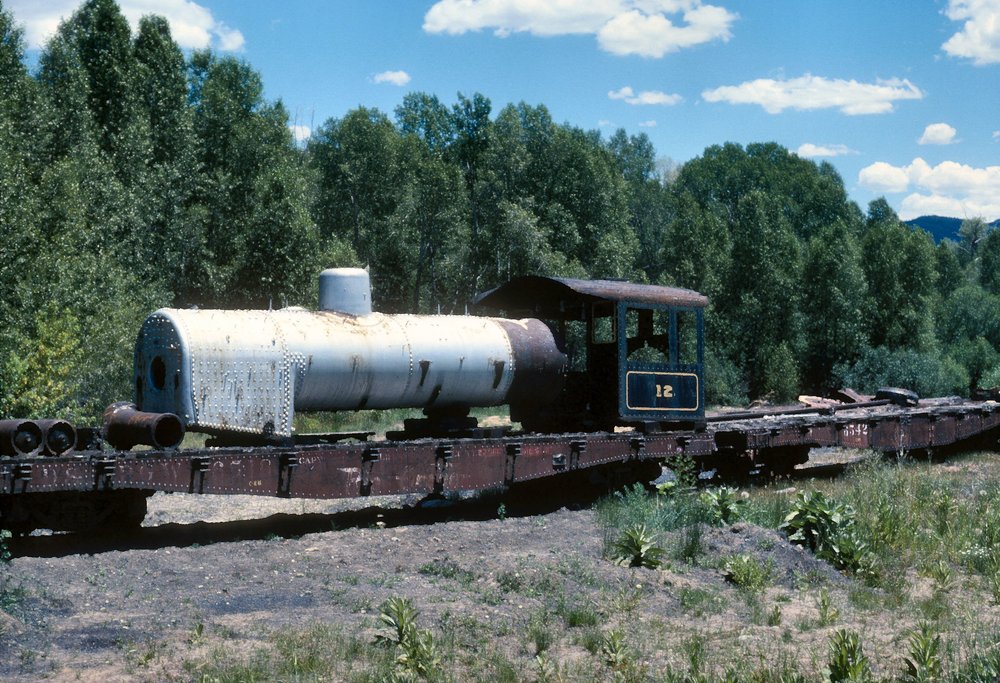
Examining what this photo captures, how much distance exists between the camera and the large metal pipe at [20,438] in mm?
9086

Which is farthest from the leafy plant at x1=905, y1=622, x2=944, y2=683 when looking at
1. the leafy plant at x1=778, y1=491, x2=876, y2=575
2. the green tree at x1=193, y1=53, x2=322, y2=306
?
the green tree at x1=193, y1=53, x2=322, y2=306

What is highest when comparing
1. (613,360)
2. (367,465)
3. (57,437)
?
(613,360)

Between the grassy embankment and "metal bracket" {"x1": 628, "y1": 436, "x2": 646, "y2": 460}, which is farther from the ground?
"metal bracket" {"x1": 628, "y1": 436, "x2": 646, "y2": 460}

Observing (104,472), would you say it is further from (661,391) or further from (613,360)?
(661,391)

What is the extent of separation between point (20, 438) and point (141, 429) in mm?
1246

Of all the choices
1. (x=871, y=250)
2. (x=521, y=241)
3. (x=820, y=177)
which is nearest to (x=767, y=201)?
(x=871, y=250)

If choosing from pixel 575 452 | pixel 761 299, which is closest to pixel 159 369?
pixel 575 452

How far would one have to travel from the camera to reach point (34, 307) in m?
21.0

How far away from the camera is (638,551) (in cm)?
956

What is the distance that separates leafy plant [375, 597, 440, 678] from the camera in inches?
249

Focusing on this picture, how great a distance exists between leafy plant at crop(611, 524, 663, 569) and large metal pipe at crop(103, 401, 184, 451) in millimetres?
4860

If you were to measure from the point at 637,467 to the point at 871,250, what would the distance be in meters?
37.9

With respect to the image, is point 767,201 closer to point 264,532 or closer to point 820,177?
point 820,177

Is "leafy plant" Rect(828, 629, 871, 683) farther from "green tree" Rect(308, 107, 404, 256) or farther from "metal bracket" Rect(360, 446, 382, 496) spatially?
"green tree" Rect(308, 107, 404, 256)
